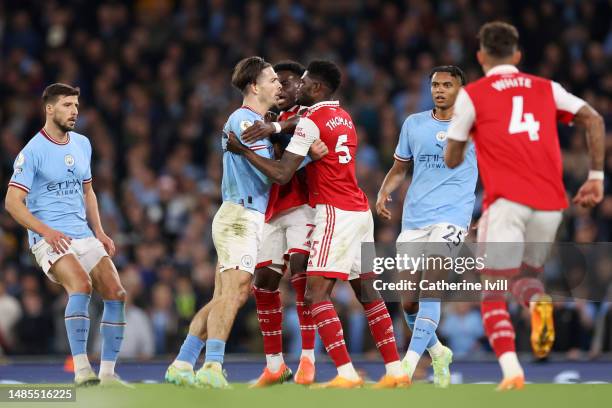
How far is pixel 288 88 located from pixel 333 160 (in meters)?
0.89

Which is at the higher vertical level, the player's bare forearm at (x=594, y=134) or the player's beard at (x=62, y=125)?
the player's beard at (x=62, y=125)

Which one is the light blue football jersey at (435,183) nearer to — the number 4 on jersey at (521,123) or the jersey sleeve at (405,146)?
the jersey sleeve at (405,146)

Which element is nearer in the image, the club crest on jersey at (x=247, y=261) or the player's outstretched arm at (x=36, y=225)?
the club crest on jersey at (x=247, y=261)

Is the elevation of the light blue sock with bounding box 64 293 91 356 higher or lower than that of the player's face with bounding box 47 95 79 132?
lower

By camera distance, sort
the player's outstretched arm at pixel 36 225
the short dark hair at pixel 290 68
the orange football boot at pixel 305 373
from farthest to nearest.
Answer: the short dark hair at pixel 290 68
the orange football boot at pixel 305 373
the player's outstretched arm at pixel 36 225

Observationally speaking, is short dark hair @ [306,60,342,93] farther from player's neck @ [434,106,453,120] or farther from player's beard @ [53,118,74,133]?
player's beard @ [53,118,74,133]

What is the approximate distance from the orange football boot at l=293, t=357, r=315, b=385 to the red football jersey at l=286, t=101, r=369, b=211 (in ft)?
4.21

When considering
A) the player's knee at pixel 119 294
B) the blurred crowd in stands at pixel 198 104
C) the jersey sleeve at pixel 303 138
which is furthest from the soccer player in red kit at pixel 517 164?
the blurred crowd in stands at pixel 198 104

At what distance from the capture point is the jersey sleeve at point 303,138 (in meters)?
9.05

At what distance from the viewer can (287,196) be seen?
31.9ft

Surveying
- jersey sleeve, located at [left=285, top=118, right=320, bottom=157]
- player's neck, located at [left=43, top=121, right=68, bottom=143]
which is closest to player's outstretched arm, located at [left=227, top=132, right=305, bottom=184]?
jersey sleeve, located at [left=285, top=118, right=320, bottom=157]

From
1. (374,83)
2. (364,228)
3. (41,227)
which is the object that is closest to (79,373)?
(41,227)

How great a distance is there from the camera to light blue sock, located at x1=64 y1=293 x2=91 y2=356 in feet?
30.7

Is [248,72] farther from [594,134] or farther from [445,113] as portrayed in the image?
[594,134]
